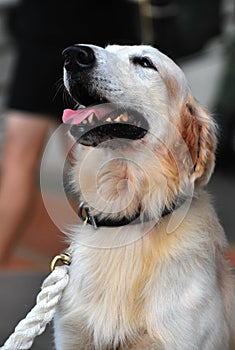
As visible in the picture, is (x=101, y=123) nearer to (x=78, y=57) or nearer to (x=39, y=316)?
(x=78, y=57)

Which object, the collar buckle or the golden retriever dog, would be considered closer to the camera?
the golden retriever dog

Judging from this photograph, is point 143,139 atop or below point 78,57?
below

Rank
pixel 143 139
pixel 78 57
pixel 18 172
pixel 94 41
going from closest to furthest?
pixel 78 57 < pixel 143 139 < pixel 94 41 < pixel 18 172

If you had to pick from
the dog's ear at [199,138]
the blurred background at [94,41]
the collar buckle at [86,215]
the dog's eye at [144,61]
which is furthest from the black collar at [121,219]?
the dog's eye at [144,61]

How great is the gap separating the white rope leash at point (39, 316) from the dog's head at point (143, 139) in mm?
334

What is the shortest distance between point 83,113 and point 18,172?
2.69 m

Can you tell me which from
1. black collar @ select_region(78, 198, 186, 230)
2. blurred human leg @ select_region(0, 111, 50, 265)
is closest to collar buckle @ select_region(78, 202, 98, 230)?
black collar @ select_region(78, 198, 186, 230)

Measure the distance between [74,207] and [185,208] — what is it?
55 cm

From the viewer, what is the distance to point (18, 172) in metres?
5.81

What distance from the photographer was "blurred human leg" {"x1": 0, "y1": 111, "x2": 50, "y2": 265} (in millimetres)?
5711

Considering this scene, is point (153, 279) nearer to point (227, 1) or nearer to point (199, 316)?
point (199, 316)

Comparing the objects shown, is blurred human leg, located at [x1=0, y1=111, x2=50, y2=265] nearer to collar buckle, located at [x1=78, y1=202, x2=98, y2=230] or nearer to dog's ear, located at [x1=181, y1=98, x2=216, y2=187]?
collar buckle, located at [x1=78, y1=202, x2=98, y2=230]

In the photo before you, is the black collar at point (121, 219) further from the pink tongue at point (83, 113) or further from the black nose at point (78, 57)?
the black nose at point (78, 57)

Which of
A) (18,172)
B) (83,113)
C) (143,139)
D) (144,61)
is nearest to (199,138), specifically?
(143,139)
